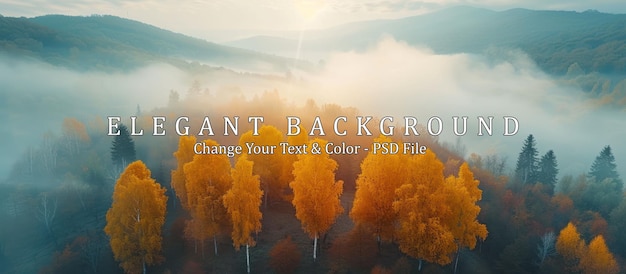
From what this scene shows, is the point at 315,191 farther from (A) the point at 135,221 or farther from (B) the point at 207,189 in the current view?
(A) the point at 135,221

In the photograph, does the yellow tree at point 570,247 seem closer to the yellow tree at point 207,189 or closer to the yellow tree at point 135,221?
the yellow tree at point 207,189

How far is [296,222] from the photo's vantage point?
44.8 meters

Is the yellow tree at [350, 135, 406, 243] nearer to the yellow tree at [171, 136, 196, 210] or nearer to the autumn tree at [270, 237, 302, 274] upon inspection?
the autumn tree at [270, 237, 302, 274]

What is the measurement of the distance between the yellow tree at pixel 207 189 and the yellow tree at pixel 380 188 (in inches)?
501

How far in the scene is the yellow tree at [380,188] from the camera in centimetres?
3575

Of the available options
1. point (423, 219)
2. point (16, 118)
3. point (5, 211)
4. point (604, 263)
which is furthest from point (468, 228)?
point (16, 118)

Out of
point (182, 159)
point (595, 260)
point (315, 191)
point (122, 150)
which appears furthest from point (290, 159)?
point (595, 260)

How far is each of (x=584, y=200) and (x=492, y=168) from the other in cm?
2188

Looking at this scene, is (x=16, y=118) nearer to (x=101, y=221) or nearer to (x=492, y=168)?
(x=101, y=221)

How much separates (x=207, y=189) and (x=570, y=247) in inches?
1625

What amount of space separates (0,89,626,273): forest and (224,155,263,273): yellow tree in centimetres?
10

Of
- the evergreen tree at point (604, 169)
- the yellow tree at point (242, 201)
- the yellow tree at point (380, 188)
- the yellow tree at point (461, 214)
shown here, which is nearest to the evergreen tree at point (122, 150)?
the yellow tree at point (242, 201)

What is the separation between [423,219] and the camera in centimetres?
3359


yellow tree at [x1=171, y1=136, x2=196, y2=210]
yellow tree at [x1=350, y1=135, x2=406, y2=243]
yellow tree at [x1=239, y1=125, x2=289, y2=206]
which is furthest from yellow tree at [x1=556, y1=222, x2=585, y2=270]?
yellow tree at [x1=171, y1=136, x2=196, y2=210]
